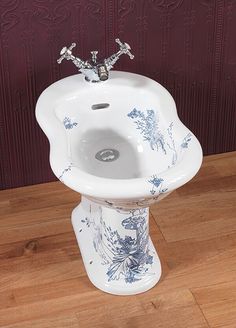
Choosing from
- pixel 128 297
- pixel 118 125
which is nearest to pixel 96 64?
pixel 118 125

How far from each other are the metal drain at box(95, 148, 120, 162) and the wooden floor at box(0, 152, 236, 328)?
28 centimetres

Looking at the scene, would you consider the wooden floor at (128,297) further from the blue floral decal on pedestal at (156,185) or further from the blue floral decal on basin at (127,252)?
the blue floral decal on pedestal at (156,185)

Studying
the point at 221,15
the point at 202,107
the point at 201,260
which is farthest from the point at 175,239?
the point at 221,15

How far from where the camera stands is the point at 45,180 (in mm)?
2203

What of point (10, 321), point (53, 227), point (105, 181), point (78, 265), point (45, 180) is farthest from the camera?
point (45, 180)

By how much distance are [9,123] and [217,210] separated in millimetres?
667

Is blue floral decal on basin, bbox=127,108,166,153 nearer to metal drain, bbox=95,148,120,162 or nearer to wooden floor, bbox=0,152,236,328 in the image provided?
metal drain, bbox=95,148,120,162

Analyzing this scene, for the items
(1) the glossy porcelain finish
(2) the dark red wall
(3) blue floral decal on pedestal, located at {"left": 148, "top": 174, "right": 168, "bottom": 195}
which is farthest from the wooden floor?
(3) blue floral decal on pedestal, located at {"left": 148, "top": 174, "right": 168, "bottom": 195}

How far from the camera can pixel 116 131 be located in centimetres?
189

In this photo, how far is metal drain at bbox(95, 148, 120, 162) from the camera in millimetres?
1865

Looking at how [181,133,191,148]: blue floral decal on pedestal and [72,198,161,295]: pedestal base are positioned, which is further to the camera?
[72,198,161,295]: pedestal base

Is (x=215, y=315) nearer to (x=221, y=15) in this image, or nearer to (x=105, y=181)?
(x=105, y=181)

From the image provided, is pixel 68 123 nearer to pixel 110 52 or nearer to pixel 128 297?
pixel 110 52

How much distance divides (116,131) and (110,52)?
27cm
